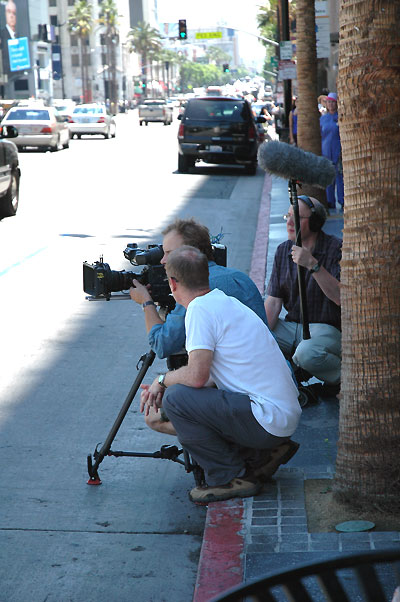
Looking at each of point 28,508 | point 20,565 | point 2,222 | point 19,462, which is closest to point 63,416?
point 19,462

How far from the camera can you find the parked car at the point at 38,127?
33969mm

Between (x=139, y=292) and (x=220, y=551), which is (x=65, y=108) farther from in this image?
(x=220, y=551)

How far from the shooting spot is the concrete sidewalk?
13.4 ft

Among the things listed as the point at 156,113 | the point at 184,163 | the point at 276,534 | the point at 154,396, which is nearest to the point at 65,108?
the point at 156,113

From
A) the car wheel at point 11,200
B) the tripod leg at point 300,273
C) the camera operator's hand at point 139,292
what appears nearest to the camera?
the camera operator's hand at point 139,292

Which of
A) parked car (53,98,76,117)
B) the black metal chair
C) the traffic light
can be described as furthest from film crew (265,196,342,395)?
the traffic light

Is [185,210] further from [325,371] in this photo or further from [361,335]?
[361,335]

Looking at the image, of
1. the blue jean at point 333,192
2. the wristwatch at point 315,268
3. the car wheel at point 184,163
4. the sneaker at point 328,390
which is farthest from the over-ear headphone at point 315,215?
the car wheel at point 184,163

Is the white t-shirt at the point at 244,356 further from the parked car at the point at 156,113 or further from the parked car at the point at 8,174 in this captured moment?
the parked car at the point at 156,113

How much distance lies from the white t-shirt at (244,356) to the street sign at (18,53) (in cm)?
10836

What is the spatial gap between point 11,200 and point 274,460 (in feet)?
41.7

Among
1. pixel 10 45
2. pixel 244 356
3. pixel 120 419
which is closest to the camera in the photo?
pixel 244 356

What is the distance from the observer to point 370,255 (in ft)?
14.5

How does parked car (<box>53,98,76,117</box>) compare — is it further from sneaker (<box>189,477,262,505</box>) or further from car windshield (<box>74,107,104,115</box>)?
sneaker (<box>189,477,262,505</box>)
